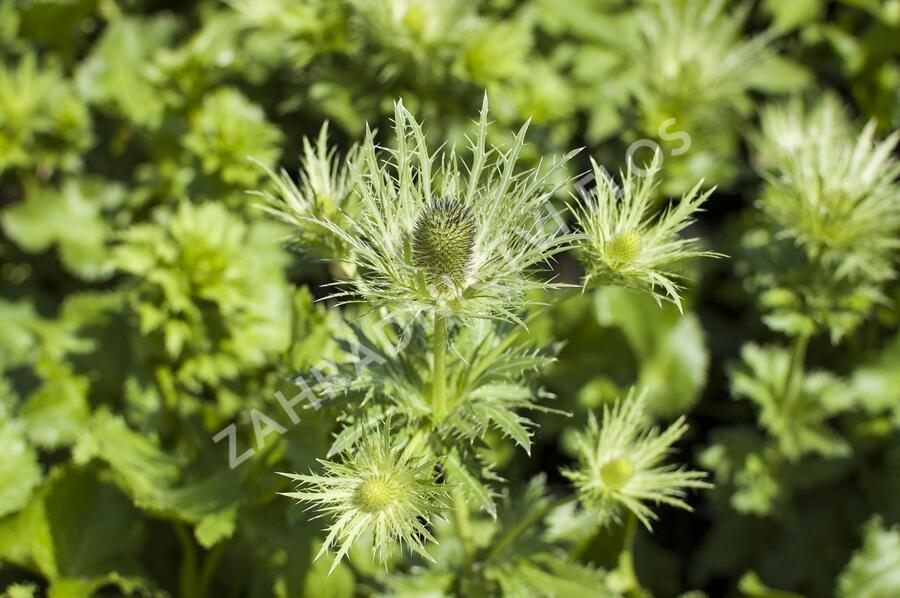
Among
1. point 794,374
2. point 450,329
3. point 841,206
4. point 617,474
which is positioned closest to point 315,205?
point 450,329

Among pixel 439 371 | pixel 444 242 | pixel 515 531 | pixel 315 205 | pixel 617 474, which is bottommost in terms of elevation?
pixel 515 531

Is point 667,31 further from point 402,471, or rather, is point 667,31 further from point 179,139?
point 402,471

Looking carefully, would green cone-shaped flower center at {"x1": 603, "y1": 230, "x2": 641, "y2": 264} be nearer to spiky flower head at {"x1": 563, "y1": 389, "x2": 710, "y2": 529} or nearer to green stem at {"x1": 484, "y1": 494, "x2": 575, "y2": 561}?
spiky flower head at {"x1": 563, "y1": 389, "x2": 710, "y2": 529}

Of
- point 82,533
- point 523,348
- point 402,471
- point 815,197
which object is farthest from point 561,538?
point 82,533

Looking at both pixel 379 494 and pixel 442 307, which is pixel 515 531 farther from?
pixel 442 307

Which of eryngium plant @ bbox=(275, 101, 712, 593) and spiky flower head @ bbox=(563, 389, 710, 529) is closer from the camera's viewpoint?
eryngium plant @ bbox=(275, 101, 712, 593)

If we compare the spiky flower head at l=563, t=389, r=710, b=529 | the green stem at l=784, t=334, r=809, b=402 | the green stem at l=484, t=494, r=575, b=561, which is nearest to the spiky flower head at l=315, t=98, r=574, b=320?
the spiky flower head at l=563, t=389, r=710, b=529

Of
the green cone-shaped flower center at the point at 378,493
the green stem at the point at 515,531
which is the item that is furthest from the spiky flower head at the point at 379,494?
the green stem at the point at 515,531
